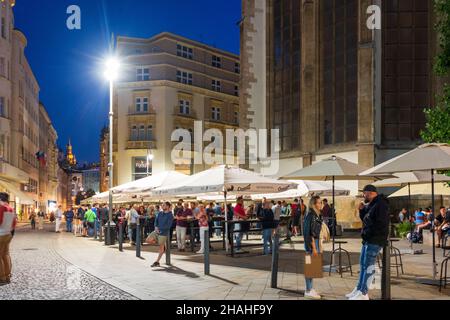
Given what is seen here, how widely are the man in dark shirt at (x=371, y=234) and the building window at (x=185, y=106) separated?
53223 millimetres

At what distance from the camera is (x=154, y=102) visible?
59469 millimetres

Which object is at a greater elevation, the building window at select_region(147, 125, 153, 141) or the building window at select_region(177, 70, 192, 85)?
the building window at select_region(177, 70, 192, 85)

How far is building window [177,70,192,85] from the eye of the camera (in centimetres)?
6175

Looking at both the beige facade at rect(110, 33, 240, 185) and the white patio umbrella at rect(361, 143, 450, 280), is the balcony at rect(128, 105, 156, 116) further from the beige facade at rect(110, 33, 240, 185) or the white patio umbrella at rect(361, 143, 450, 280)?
the white patio umbrella at rect(361, 143, 450, 280)

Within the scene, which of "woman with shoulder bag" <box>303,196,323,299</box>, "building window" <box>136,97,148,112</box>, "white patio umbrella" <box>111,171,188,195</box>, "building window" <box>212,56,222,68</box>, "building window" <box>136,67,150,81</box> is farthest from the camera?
"building window" <box>212,56,222,68</box>

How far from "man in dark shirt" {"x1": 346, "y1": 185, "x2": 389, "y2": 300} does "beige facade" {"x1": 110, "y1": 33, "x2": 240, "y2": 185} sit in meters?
49.4

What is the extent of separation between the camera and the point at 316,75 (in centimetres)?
3569

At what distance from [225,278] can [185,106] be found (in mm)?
50721

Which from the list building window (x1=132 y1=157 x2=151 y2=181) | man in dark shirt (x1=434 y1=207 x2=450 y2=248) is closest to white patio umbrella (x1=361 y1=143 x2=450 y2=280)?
man in dark shirt (x1=434 y1=207 x2=450 y2=248)

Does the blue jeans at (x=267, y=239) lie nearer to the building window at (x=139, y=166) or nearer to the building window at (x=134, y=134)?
the building window at (x=139, y=166)

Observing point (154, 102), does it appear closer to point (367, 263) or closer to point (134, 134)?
point (134, 134)

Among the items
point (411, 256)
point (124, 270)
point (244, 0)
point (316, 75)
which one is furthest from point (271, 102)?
point (124, 270)
